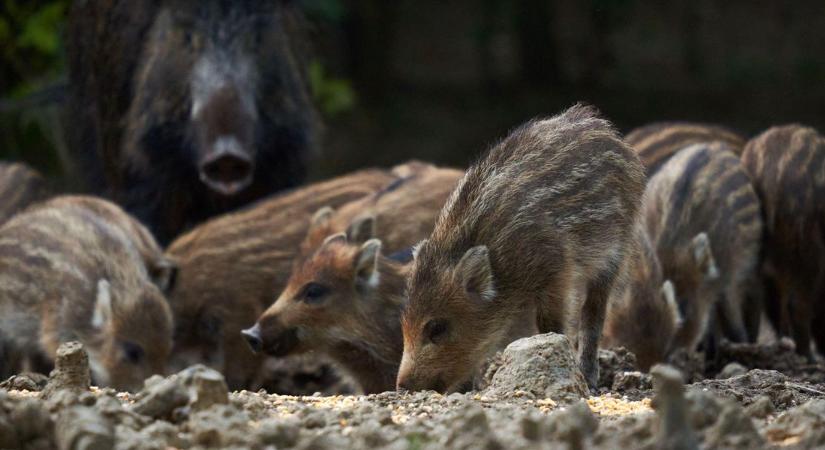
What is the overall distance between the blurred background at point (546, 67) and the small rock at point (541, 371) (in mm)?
6453

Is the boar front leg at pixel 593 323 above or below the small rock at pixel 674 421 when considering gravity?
below

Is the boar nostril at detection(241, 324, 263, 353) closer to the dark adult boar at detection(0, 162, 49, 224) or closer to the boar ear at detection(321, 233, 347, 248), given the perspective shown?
the boar ear at detection(321, 233, 347, 248)

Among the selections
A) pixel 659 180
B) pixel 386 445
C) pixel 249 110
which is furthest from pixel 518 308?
pixel 249 110

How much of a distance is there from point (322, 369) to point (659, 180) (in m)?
1.55

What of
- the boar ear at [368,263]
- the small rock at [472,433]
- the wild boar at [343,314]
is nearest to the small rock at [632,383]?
the wild boar at [343,314]

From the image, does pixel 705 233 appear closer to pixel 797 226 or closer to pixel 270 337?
pixel 797 226

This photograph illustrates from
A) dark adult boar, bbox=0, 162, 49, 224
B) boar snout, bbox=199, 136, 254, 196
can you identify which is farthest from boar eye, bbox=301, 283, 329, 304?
dark adult boar, bbox=0, 162, 49, 224

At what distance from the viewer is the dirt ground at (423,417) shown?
2365 millimetres

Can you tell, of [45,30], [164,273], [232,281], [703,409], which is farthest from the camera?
[45,30]

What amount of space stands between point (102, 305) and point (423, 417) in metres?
2.36

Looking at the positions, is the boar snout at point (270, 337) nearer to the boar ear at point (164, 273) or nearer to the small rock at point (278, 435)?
the boar ear at point (164, 273)

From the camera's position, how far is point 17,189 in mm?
6180

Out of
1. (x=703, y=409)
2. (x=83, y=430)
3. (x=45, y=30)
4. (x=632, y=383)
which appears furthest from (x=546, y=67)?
(x=83, y=430)

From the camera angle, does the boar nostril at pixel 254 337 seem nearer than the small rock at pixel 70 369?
No
